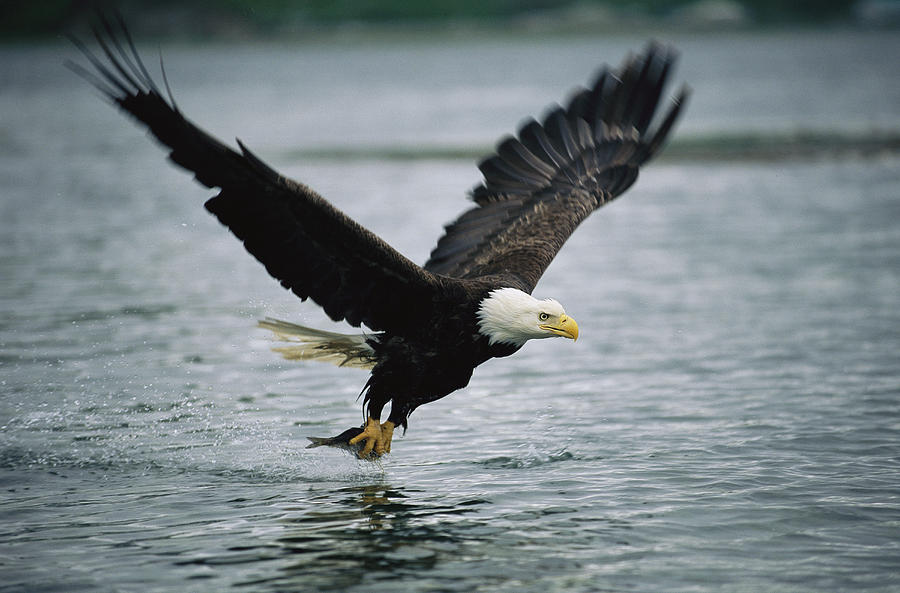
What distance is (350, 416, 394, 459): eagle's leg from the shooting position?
660cm

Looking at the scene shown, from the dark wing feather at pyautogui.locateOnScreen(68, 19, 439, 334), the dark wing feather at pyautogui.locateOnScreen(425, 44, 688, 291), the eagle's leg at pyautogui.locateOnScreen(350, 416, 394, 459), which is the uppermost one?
the dark wing feather at pyautogui.locateOnScreen(425, 44, 688, 291)

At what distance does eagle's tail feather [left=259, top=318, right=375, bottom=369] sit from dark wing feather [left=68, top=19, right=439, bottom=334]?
552 millimetres

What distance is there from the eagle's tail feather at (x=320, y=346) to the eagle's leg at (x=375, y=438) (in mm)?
389

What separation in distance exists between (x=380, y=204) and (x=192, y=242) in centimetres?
407

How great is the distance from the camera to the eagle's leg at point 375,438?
21.7ft

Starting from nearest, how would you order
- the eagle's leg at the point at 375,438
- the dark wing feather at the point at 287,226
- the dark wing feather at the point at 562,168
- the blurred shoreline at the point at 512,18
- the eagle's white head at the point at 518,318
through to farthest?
1. the dark wing feather at the point at 287,226
2. the eagle's white head at the point at 518,318
3. the eagle's leg at the point at 375,438
4. the dark wing feather at the point at 562,168
5. the blurred shoreline at the point at 512,18

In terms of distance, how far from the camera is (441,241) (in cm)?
769

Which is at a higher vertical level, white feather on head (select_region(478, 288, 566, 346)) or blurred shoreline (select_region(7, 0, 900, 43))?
blurred shoreline (select_region(7, 0, 900, 43))

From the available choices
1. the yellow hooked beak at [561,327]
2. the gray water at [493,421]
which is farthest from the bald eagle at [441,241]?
the gray water at [493,421]

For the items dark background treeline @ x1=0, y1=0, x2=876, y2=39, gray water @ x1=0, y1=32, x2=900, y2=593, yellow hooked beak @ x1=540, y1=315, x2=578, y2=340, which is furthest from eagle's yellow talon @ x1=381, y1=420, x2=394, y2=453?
dark background treeline @ x1=0, y1=0, x2=876, y2=39

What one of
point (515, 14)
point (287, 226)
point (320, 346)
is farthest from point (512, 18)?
point (287, 226)

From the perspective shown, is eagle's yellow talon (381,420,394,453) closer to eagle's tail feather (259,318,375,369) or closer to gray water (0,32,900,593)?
gray water (0,32,900,593)

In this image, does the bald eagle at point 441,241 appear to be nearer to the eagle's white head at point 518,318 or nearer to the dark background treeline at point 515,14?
the eagle's white head at point 518,318

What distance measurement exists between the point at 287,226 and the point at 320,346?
4.50 ft
